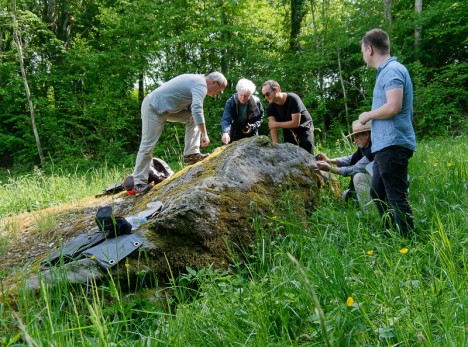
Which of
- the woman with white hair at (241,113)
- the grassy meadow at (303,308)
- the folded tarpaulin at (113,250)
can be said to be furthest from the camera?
the woman with white hair at (241,113)

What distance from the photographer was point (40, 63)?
17.2 m

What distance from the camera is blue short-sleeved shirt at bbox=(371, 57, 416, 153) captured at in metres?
2.81

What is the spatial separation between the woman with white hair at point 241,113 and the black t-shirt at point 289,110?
365mm

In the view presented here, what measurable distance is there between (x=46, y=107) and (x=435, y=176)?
16644mm

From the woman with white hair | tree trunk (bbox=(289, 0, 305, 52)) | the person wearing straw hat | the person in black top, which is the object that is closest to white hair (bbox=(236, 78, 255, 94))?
the woman with white hair

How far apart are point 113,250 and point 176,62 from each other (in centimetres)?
1481

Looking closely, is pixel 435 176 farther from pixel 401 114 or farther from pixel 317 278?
pixel 317 278

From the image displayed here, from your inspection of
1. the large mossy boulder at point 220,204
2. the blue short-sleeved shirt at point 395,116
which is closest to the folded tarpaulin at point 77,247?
the large mossy boulder at point 220,204

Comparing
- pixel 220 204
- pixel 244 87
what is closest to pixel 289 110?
pixel 244 87

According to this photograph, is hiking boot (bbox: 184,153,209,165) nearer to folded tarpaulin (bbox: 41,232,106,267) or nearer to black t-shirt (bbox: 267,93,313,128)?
black t-shirt (bbox: 267,93,313,128)

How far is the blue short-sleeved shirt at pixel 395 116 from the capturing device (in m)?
2.81

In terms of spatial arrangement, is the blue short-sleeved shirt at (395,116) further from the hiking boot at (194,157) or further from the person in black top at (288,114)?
the hiking boot at (194,157)

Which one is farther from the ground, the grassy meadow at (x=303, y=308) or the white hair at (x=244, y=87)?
the white hair at (x=244, y=87)

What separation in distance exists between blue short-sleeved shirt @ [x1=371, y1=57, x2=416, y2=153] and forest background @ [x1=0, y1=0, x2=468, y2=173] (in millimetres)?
11834
